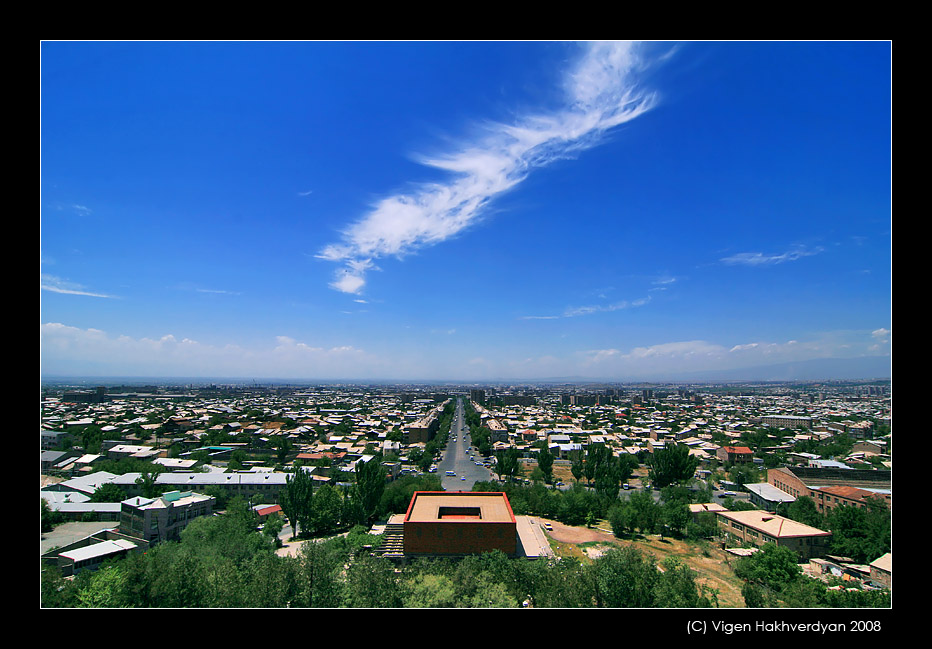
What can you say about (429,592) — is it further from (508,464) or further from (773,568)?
(508,464)

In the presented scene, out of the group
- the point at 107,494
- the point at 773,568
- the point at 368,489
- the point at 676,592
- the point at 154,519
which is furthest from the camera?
the point at 107,494

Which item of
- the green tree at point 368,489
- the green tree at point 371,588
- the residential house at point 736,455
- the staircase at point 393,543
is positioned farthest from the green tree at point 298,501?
the residential house at point 736,455

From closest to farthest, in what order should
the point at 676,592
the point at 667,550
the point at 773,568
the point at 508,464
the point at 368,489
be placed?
the point at 676,592, the point at 773,568, the point at 667,550, the point at 368,489, the point at 508,464

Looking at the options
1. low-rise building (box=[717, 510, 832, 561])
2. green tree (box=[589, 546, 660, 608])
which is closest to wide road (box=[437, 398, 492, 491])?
low-rise building (box=[717, 510, 832, 561])

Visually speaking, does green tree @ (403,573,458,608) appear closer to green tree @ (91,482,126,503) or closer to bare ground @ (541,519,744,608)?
bare ground @ (541,519,744,608)

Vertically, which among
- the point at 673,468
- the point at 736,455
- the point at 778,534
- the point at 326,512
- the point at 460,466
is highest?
the point at 326,512

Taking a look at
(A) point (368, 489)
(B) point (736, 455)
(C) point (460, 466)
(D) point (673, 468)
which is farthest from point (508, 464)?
(B) point (736, 455)
